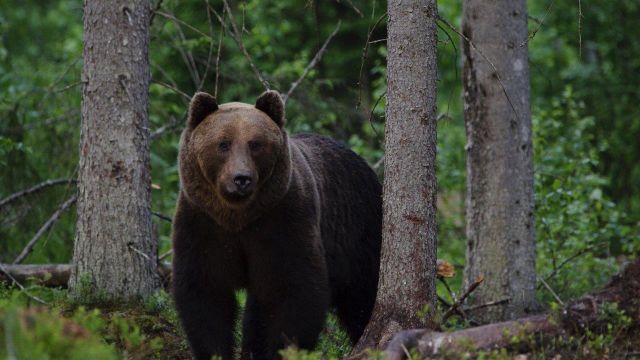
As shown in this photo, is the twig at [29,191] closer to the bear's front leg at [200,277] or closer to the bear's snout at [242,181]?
the bear's front leg at [200,277]

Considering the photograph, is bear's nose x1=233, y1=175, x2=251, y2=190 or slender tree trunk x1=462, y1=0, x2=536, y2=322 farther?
slender tree trunk x1=462, y1=0, x2=536, y2=322

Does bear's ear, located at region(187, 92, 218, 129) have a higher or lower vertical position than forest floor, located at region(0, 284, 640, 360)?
higher

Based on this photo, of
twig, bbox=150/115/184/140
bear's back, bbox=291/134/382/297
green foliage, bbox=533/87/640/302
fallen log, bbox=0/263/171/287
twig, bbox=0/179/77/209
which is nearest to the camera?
bear's back, bbox=291/134/382/297

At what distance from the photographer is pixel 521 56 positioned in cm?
791

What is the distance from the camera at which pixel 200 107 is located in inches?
242

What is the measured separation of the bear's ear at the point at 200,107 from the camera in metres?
6.10

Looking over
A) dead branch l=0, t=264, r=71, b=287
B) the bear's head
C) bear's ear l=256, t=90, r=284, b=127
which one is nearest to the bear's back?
bear's ear l=256, t=90, r=284, b=127

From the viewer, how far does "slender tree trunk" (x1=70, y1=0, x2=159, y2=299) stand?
6.89 meters

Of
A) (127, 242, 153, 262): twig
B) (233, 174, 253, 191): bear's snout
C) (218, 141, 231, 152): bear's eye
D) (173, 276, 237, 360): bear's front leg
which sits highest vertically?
(218, 141, 231, 152): bear's eye

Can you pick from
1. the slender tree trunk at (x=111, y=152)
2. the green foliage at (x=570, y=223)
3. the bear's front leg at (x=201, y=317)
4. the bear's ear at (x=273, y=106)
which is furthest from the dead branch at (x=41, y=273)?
the green foliage at (x=570, y=223)

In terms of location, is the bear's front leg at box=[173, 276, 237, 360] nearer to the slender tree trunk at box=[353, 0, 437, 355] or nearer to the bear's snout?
the bear's snout

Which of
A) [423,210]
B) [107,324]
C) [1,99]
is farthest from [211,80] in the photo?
[423,210]

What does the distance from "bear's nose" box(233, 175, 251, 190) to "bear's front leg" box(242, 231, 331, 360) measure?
1.77ft

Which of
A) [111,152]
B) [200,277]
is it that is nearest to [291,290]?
[200,277]
